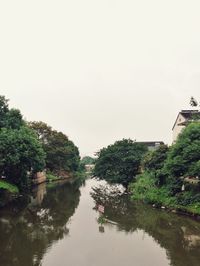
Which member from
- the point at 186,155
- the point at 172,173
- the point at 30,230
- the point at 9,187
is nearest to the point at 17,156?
the point at 9,187

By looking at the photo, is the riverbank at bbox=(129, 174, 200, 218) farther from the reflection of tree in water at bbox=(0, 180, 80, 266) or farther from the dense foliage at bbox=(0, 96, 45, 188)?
the dense foliage at bbox=(0, 96, 45, 188)

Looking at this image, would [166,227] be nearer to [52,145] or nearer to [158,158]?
[158,158]

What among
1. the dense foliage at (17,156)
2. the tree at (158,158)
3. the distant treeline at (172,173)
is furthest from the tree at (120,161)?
the dense foliage at (17,156)

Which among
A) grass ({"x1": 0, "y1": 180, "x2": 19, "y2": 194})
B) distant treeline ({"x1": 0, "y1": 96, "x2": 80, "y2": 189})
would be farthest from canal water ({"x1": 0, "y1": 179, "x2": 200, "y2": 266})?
distant treeline ({"x1": 0, "y1": 96, "x2": 80, "y2": 189})

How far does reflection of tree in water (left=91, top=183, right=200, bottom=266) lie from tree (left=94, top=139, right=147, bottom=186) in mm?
17050

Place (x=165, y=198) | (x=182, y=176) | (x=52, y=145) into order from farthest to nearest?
(x=52, y=145) < (x=165, y=198) < (x=182, y=176)

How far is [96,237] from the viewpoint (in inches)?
921

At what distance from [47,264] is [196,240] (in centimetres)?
1108

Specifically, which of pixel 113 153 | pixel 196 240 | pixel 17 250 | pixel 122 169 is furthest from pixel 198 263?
pixel 113 153

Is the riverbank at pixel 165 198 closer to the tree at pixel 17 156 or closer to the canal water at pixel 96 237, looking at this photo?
the canal water at pixel 96 237

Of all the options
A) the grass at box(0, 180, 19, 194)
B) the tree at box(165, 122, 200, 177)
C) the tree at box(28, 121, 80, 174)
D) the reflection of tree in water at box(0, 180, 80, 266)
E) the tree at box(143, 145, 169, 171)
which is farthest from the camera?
the tree at box(28, 121, 80, 174)

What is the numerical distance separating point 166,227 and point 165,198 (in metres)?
9.00

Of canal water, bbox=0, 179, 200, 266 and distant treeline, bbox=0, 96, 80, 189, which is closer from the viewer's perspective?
canal water, bbox=0, 179, 200, 266

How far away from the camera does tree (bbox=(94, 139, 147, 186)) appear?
182ft
